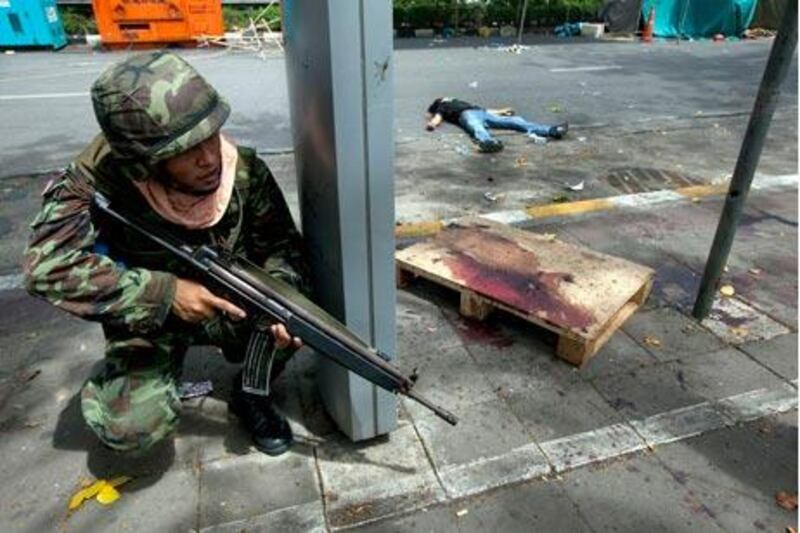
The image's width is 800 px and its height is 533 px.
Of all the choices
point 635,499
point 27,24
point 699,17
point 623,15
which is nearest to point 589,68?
point 623,15

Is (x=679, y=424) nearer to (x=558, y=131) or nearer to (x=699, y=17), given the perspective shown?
(x=558, y=131)

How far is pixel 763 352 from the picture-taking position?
2.79 meters

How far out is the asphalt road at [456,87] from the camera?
6379 mm

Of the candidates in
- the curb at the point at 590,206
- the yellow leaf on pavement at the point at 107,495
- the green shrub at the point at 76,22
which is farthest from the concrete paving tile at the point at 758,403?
the green shrub at the point at 76,22

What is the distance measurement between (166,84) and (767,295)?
321 cm

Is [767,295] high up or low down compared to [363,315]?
down

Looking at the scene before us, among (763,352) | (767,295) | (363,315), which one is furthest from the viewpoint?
(767,295)

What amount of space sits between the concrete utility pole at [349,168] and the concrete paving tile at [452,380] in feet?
1.21

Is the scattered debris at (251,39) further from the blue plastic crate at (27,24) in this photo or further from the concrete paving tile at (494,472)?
the concrete paving tile at (494,472)

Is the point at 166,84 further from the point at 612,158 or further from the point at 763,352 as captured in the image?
the point at 612,158

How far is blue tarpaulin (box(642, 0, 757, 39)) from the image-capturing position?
15930 millimetres

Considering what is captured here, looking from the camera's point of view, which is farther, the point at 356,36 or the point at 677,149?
the point at 677,149

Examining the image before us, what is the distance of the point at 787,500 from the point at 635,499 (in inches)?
20.6

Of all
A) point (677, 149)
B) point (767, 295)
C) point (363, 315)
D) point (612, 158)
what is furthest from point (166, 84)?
point (677, 149)
